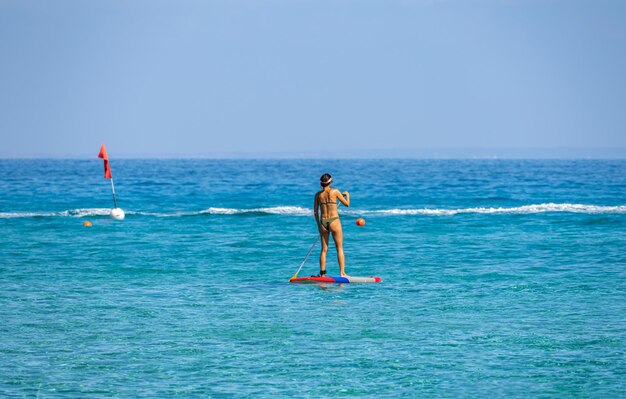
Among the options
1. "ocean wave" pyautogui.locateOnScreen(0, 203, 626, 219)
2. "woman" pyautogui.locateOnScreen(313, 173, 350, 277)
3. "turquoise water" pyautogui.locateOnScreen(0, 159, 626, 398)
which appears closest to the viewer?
"turquoise water" pyautogui.locateOnScreen(0, 159, 626, 398)

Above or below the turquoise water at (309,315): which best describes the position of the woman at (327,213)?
above

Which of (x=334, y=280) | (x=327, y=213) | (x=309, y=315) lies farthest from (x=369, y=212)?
(x=309, y=315)

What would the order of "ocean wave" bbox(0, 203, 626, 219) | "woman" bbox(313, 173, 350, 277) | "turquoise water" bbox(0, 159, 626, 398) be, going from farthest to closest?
"ocean wave" bbox(0, 203, 626, 219)
"woman" bbox(313, 173, 350, 277)
"turquoise water" bbox(0, 159, 626, 398)

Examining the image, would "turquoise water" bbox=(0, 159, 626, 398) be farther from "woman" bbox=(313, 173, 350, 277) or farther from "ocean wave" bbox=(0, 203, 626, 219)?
"ocean wave" bbox=(0, 203, 626, 219)

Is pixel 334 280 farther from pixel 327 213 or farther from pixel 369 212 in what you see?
pixel 369 212

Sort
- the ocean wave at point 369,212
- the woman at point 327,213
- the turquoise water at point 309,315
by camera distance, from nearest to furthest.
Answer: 1. the turquoise water at point 309,315
2. the woman at point 327,213
3. the ocean wave at point 369,212

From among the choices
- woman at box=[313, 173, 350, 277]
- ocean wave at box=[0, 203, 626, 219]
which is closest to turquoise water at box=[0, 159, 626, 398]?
woman at box=[313, 173, 350, 277]

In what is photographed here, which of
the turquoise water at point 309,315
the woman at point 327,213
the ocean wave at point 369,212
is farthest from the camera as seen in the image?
the ocean wave at point 369,212

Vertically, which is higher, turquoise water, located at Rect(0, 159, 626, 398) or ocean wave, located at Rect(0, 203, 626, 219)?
turquoise water, located at Rect(0, 159, 626, 398)

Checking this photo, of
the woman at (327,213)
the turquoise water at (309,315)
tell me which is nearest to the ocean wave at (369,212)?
the turquoise water at (309,315)

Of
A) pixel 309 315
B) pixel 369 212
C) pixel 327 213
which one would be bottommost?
pixel 369 212

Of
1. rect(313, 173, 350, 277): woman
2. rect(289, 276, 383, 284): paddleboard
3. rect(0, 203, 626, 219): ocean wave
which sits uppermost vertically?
rect(313, 173, 350, 277): woman

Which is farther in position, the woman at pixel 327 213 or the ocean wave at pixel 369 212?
the ocean wave at pixel 369 212

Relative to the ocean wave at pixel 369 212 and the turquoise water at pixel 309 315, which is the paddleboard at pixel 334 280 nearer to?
the turquoise water at pixel 309 315
